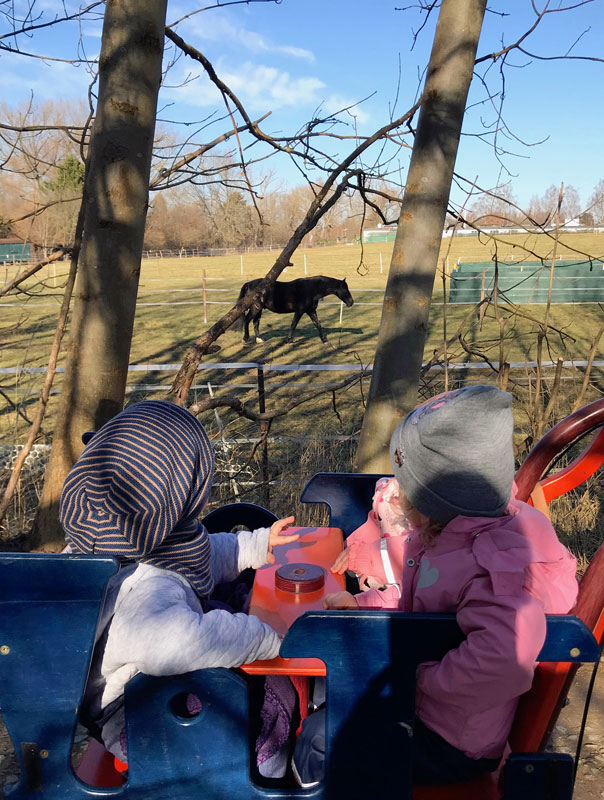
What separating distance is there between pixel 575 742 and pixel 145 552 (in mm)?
1791

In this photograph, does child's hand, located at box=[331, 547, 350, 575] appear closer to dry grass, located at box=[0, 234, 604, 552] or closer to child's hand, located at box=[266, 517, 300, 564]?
child's hand, located at box=[266, 517, 300, 564]

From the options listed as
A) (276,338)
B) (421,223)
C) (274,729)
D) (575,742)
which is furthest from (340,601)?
(276,338)

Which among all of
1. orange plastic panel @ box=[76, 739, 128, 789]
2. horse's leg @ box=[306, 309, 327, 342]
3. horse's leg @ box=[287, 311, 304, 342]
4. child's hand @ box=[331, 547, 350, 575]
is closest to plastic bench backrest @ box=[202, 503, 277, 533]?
child's hand @ box=[331, 547, 350, 575]

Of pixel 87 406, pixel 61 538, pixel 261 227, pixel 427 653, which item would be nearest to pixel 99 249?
pixel 87 406

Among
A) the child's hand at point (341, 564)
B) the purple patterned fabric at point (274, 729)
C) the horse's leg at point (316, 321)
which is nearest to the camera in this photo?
the purple patterned fabric at point (274, 729)

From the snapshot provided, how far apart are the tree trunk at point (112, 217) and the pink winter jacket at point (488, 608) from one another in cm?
170

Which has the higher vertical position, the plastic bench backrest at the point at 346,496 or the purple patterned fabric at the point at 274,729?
the plastic bench backrest at the point at 346,496

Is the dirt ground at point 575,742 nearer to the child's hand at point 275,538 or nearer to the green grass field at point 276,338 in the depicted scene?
the child's hand at point 275,538

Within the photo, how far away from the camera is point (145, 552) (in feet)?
5.24

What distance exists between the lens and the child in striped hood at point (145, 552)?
1453 millimetres

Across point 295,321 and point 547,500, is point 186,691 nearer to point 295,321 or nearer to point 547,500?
point 547,500

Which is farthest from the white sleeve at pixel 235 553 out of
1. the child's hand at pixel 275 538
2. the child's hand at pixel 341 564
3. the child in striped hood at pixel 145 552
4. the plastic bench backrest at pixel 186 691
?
the plastic bench backrest at pixel 186 691

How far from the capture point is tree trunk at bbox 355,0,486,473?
3.15 meters

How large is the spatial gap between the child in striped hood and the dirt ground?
0.87 metres
